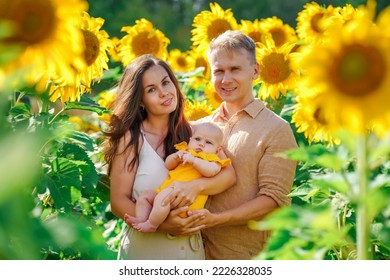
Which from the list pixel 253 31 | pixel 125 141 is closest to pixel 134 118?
pixel 125 141

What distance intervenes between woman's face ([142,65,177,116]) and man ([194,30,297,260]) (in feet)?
0.60

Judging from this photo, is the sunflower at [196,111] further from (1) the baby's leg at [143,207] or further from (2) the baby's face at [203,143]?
(1) the baby's leg at [143,207]

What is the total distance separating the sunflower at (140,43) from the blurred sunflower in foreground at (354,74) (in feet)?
9.68

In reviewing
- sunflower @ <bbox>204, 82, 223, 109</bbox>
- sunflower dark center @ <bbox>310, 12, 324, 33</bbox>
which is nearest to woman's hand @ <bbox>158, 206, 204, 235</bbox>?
sunflower @ <bbox>204, 82, 223, 109</bbox>

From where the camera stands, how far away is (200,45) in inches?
160

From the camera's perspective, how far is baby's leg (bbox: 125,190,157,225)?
100 inches

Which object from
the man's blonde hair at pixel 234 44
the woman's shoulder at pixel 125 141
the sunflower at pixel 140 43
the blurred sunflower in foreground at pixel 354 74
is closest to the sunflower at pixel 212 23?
the sunflower at pixel 140 43

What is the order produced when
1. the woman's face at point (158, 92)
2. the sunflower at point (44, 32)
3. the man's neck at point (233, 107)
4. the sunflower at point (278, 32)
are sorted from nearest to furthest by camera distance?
1. the sunflower at point (44, 32)
2. the woman's face at point (158, 92)
3. the man's neck at point (233, 107)
4. the sunflower at point (278, 32)

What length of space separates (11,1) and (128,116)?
1.53 metres

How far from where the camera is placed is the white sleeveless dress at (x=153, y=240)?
258 cm

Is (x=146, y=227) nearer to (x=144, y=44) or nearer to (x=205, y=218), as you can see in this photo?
(x=205, y=218)
